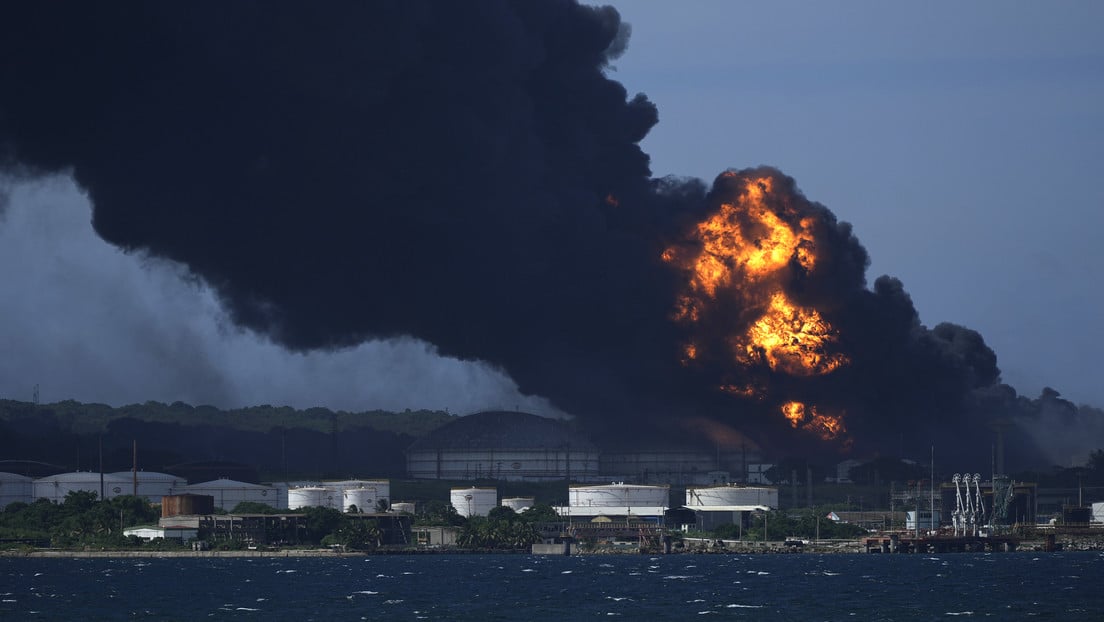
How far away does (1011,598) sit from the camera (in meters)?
159

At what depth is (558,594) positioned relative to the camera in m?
165

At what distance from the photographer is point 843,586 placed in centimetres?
17275

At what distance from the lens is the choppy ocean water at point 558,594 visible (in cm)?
14600

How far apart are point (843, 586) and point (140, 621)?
62.8 metres

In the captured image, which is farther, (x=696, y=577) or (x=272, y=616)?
(x=696, y=577)

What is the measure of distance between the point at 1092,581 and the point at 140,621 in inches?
3371

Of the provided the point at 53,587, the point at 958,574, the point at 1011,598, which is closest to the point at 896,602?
the point at 1011,598

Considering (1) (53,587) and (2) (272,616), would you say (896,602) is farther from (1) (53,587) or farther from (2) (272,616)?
(1) (53,587)

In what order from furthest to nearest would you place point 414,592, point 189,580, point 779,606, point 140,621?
point 189,580, point 414,592, point 779,606, point 140,621

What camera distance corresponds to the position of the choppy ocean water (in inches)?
5748

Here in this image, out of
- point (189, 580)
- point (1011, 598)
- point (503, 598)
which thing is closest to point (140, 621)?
point (503, 598)

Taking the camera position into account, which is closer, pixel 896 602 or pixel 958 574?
pixel 896 602

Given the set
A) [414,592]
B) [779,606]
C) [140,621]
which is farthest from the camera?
[414,592]

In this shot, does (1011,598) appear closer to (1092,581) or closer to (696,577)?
(1092,581)
